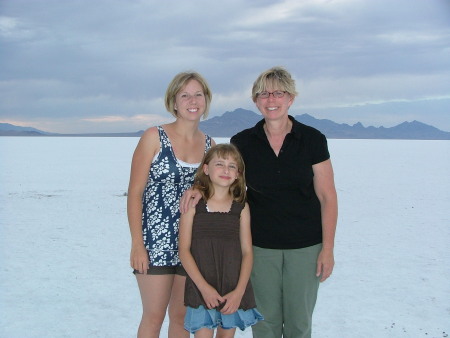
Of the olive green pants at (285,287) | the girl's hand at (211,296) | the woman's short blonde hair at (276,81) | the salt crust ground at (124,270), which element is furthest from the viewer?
the salt crust ground at (124,270)

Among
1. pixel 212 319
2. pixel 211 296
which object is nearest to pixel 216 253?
pixel 211 296

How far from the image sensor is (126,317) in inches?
173

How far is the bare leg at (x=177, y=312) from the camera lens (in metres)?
2.79

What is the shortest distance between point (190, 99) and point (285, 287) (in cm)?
113

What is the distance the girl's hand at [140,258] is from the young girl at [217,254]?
20cm

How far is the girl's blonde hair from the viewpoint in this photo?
2625 millimetres

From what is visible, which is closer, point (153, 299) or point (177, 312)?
point (153, 299)

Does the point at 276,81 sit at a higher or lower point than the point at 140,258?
higher

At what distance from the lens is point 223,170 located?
2590mm

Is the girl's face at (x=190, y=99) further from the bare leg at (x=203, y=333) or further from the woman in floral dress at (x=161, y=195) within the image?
the bare leg at (x=203, y=333)

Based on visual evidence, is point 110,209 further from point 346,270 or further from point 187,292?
point 187,292

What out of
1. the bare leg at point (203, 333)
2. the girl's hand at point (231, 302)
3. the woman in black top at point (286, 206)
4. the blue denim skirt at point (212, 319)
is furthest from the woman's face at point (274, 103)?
the bare leg at point (203, 333)

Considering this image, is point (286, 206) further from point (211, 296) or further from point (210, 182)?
point (211, 296)

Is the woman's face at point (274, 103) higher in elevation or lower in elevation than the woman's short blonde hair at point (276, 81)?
lower
